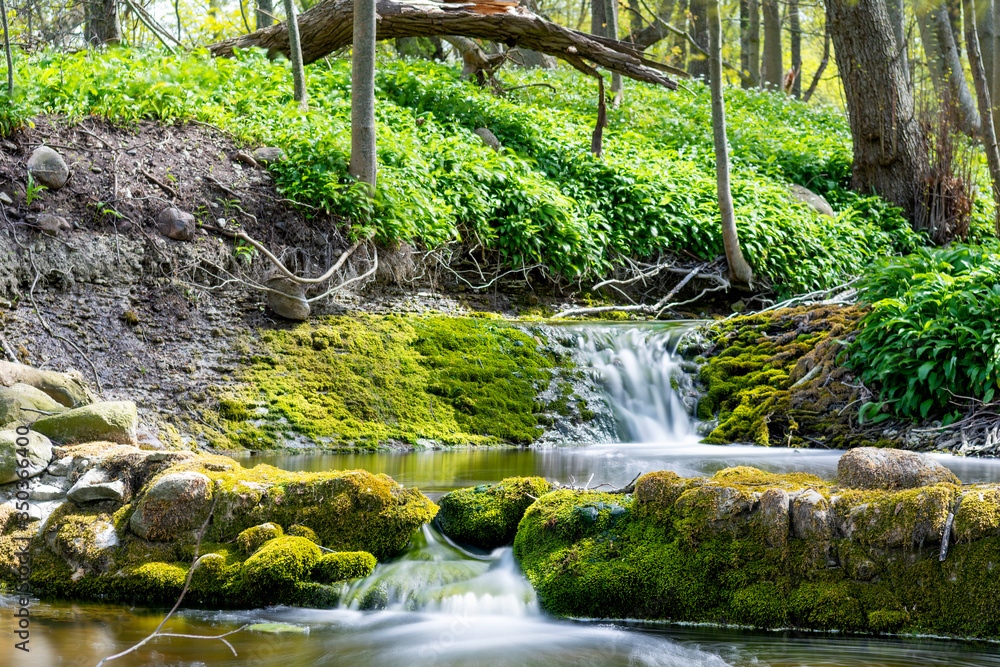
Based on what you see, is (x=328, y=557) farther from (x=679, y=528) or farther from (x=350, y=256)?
(x=350, y=256)

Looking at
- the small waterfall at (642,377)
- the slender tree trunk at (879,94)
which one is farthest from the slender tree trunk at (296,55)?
the slender tree trunk at (879,94)

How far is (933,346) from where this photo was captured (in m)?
5.86

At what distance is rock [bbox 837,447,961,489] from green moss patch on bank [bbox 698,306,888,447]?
3.02 metres

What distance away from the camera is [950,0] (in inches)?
769

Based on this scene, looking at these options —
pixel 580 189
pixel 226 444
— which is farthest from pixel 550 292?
pixel 226 444

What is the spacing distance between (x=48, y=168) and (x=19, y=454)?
399cm

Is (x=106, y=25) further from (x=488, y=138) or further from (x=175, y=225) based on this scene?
(x=175, y=225)

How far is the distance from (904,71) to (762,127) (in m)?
3.18

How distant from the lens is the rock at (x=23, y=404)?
→ 4066mm

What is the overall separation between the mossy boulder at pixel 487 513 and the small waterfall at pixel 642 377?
11.7 ft

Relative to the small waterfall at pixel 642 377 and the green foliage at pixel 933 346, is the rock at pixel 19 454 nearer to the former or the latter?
the small waterfall at pixel 642 377

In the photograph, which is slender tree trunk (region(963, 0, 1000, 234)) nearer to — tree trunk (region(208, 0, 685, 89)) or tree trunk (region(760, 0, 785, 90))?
tree trunk (region(208, 0, 685, 89))

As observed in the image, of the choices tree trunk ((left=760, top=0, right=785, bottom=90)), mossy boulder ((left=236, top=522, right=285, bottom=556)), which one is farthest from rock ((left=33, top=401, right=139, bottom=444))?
tree trunk ((left=760, top=0, right=785, bottom=90))

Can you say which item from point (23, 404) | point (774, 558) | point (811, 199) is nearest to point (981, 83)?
point (811, 199)
